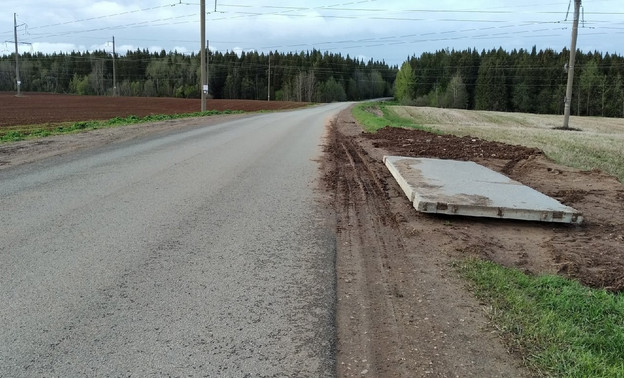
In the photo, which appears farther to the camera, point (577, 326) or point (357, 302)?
point (357, 302)

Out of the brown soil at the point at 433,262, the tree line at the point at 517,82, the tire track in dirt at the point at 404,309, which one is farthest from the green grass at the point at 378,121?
the tree line at the point at 517,82

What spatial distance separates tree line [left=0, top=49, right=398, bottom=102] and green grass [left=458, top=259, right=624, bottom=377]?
114m

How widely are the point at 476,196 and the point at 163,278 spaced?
448cm

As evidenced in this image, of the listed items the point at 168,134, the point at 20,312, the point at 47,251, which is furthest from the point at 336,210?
the point at 168,134

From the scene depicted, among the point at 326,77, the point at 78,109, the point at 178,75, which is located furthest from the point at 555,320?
the point at 326,77

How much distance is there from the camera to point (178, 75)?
398 ft

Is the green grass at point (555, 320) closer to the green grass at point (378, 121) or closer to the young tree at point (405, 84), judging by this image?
the green grass at point (378, 121)

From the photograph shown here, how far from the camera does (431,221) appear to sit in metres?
6.30

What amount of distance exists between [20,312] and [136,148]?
33.2ft

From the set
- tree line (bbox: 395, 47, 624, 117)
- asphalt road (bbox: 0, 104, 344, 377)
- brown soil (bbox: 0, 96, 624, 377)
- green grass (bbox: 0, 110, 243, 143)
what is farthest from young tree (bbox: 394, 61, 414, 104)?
asphalt road (bbox: 0, 104, 344, 377)

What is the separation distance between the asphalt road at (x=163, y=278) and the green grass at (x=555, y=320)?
1.28 meters

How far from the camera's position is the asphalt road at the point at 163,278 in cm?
297

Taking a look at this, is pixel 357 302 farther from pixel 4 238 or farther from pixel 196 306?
pixel 4 238

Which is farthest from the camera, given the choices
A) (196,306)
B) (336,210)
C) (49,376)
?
(336,210)
